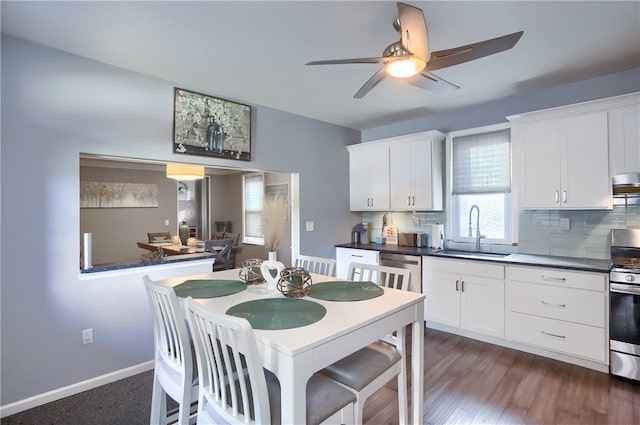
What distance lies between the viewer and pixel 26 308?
218 centimetres

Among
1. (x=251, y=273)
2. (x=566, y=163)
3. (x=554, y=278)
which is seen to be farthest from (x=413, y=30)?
(x=554, y=278)

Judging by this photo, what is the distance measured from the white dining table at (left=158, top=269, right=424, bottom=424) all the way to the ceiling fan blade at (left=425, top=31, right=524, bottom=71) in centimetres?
135

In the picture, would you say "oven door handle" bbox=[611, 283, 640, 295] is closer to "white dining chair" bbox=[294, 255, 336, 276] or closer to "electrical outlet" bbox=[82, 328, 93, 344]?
"white dining chair" bbox=[294, 255, 336, 276]

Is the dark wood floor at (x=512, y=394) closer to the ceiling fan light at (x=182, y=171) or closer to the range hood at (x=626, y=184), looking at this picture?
the range hood at (x=626, y=184)

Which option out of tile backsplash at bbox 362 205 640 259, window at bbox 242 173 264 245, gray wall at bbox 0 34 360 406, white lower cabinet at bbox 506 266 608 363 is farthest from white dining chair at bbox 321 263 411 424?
window at bbox 242 173 264 245

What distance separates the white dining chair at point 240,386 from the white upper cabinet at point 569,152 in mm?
2688

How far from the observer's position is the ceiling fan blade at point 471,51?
4.97ft

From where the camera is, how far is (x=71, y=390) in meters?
2.33

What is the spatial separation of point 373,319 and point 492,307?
2149 mm

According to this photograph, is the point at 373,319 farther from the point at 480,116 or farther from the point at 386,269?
the point at 480,116

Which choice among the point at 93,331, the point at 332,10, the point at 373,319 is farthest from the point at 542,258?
the point at 93,331

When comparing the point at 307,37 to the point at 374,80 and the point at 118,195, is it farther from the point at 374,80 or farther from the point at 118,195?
the point at 118,195

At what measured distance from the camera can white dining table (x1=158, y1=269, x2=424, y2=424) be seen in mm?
1159

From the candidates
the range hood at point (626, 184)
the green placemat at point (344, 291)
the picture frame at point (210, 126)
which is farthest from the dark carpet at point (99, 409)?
the range hood at point (626, 184)
